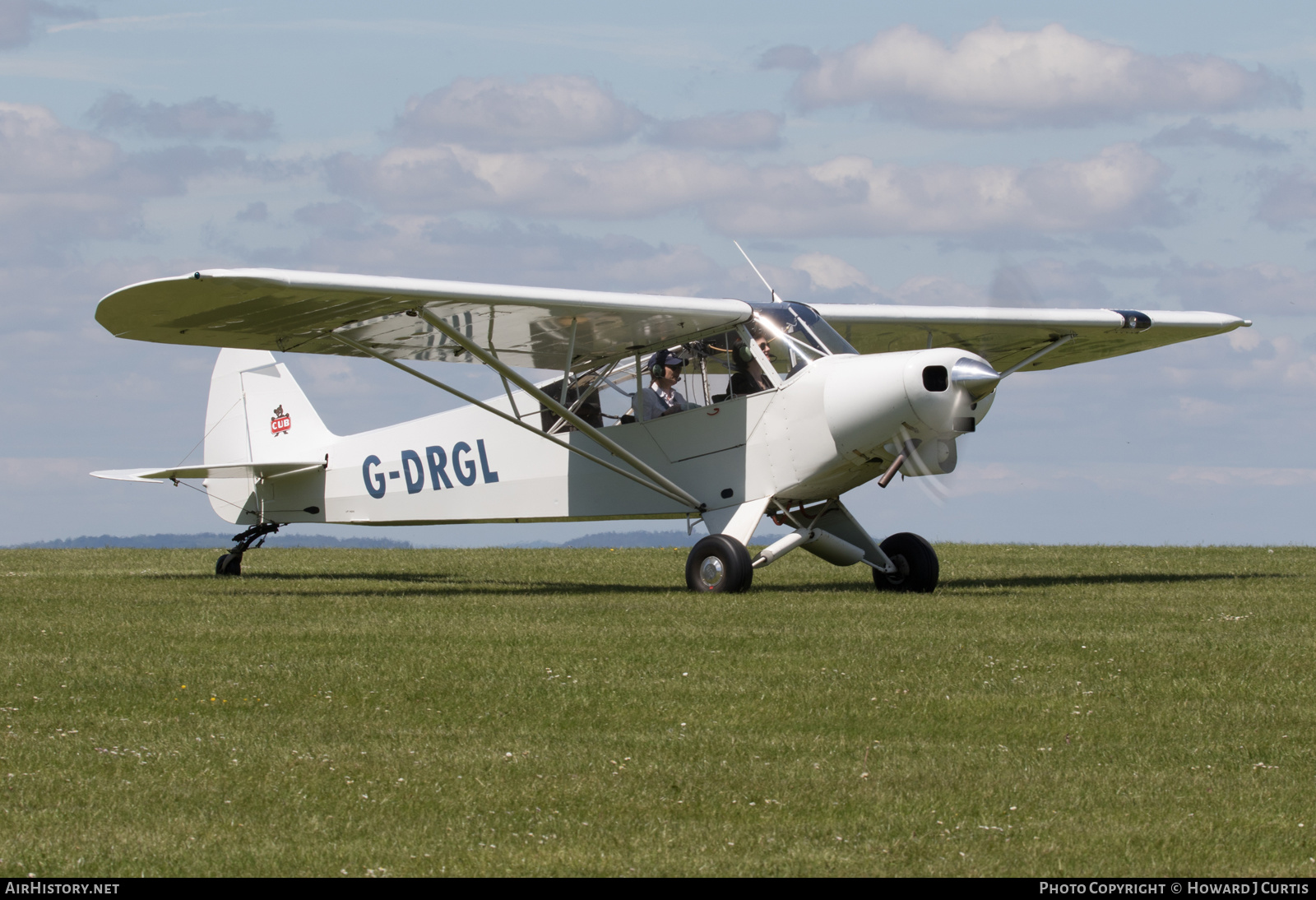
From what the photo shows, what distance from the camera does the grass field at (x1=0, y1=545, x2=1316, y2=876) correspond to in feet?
17.6

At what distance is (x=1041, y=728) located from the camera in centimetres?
761

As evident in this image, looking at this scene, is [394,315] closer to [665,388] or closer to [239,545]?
[665,388]

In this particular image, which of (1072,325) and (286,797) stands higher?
(1072,325)

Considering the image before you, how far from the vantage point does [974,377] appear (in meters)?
13.5

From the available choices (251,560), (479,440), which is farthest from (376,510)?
(251,560)

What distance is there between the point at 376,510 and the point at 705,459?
5.69 meters

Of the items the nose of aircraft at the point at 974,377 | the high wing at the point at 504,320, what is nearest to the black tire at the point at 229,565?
the high wing at the point at 504,320

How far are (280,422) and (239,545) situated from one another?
1977mm

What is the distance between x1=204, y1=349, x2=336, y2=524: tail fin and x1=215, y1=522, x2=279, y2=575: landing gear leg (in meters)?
0.23

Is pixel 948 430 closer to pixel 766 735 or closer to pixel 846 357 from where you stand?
pixel 846 357

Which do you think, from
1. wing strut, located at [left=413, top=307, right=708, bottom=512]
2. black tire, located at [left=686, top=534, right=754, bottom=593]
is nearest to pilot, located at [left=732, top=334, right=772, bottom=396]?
wing strut, located at [left=413, top=307, right=708, bottom=512]

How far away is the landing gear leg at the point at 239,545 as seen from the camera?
20109 millimetres

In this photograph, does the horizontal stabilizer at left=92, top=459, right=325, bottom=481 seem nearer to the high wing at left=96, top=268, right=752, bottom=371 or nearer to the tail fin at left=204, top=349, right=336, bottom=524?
the tail fin at left=204, top=349, right=336, bottom=524

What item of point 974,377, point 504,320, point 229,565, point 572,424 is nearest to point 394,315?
point 504,320
